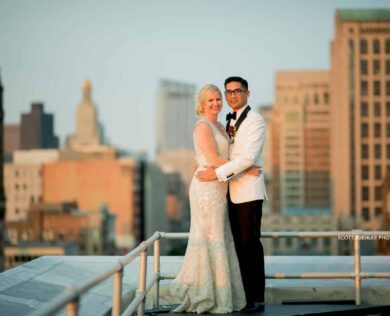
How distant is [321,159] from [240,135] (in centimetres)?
17886

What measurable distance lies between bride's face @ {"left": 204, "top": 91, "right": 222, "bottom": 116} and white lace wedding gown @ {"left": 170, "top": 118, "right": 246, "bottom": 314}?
9 cm

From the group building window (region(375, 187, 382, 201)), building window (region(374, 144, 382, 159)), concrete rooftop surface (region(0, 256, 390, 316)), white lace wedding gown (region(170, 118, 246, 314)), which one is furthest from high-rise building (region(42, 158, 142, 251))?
white lace wedding gown (region(170, 118, 246, 314))

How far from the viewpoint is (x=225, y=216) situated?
820 cm

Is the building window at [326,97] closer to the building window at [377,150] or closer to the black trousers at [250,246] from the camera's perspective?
the building window at [377,150]

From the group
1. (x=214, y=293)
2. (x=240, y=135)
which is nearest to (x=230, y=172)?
(x=240, y=135)

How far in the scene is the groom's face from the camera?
813cm

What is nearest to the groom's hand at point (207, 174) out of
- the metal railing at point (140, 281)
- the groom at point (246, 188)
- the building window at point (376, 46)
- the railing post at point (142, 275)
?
the groom at point (246, 188)

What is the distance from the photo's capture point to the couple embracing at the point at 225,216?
8055 mm

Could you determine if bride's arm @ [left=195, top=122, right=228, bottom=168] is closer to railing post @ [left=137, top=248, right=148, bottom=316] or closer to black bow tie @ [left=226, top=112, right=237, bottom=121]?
black bow tie @ [left=226, top=112, right=237, bottom=121]

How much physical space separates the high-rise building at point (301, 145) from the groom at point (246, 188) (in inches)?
6653

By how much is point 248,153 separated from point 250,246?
2.52ft

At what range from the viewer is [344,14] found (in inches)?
5827

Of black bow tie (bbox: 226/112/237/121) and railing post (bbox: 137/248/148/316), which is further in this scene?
black bow tie (bbox: 226/112/237/121)

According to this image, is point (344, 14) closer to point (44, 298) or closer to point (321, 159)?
point (321, 159)
